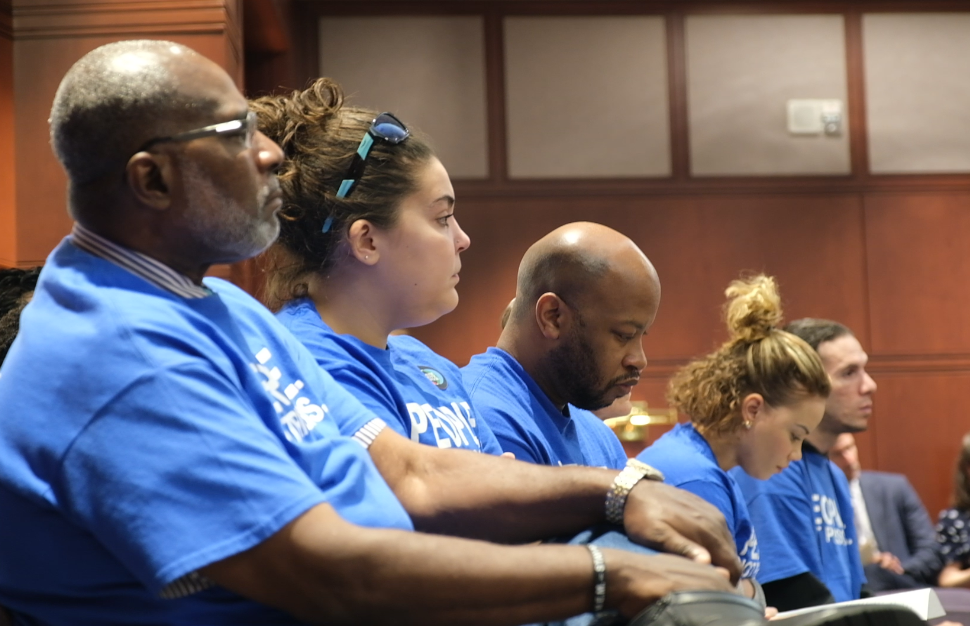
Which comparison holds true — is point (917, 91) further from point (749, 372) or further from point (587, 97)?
point (749, 372)

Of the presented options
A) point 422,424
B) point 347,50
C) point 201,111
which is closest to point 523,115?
point 347,50

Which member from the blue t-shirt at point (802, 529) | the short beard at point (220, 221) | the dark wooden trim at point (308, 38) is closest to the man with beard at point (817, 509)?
the blue t-shirt at point (802, 529)

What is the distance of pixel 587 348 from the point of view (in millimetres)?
1939

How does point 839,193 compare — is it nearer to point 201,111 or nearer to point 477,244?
point 477,244

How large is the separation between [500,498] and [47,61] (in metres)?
2.33

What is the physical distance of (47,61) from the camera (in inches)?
116

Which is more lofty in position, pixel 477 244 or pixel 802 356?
pixel 477 244

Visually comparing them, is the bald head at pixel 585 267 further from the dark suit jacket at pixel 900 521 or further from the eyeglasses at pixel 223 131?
the dark suit jacket at pixel 900 521

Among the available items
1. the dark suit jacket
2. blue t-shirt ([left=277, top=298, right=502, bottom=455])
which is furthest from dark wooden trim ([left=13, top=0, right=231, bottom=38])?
the dark suit jacket

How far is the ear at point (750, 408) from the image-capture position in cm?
264

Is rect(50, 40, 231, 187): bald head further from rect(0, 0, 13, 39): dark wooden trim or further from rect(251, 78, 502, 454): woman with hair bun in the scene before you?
rect(0, 0, 13, 39): dark wooden trim

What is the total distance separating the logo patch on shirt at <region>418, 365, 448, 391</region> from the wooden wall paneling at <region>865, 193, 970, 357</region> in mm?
4250

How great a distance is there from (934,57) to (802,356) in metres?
3.38

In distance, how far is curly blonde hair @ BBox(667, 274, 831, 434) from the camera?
2639 mm
